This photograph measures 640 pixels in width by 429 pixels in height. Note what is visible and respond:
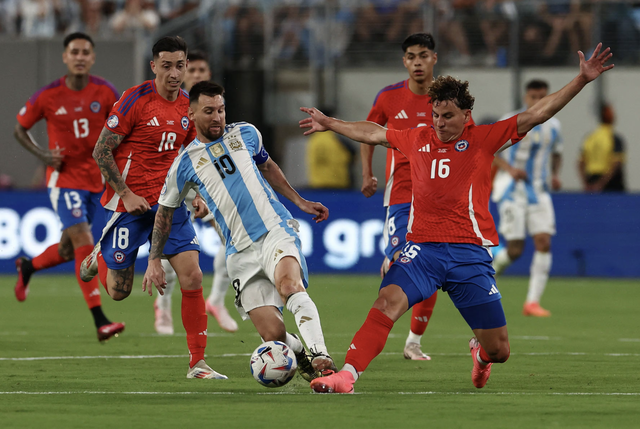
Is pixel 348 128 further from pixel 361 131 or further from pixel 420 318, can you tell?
pixel 420 318

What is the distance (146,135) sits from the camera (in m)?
8.23

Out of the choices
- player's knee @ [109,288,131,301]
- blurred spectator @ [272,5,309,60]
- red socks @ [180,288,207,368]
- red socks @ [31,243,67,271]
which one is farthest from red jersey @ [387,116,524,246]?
blurred spectator @ [272,5,309,60]

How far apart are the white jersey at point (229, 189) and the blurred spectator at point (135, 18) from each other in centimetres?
1401

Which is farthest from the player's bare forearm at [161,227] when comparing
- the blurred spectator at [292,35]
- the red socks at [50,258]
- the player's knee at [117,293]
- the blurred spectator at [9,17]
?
the blurred spectator at [9,17]

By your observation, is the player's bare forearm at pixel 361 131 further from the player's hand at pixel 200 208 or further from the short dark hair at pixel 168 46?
the short dark hair at pixel 168 46

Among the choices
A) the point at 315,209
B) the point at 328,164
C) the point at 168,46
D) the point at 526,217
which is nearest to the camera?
the point at 315,209

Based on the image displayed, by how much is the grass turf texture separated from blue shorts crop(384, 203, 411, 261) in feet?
2.94

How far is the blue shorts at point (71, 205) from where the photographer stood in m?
10.2

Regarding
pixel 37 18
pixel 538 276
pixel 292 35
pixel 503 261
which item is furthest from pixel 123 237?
pixel 37 18

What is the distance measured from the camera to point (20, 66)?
19688 mm

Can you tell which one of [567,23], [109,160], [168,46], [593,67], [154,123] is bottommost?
[109,160]

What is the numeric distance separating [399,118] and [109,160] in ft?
7.84

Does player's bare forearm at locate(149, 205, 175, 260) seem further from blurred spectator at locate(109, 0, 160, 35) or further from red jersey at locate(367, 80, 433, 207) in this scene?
blurred spectator at locate(109, 0, 160, 35)

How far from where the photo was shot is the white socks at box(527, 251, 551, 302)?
41.7ft
